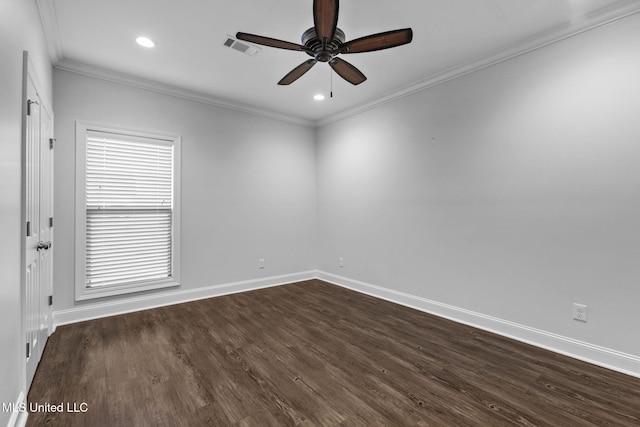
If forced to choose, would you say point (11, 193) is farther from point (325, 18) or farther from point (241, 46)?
point (241, 46)

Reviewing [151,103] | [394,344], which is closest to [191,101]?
[151,103]

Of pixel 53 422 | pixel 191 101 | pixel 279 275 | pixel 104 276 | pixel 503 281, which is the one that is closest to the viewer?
pixel 53 422

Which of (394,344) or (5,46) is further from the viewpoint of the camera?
(394,344)

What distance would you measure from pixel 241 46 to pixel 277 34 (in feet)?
1.33

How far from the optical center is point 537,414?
183 cm

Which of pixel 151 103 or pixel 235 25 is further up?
pixel 235 25

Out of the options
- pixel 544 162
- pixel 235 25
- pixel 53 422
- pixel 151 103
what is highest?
pixel 235 25

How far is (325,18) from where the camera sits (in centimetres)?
186

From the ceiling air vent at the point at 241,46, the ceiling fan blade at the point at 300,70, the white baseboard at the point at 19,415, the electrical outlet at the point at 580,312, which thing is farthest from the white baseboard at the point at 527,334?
the white baseboard at the point at 19,415

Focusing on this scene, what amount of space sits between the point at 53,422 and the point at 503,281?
12.0ft

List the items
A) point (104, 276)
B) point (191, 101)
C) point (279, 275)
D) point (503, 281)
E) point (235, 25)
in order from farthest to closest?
point (279, 275), point (191, 101), point (104, 276), point (503, 281), point (235, 25)

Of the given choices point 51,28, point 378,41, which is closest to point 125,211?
point 51,28

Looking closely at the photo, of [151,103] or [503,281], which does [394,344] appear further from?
[151,103]

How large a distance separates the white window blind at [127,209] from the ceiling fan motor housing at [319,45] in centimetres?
252
